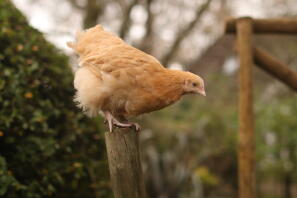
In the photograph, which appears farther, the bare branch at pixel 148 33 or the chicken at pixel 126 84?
the bare branch at pixel 148 33

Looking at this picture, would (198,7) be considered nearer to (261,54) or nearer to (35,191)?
(261,54)

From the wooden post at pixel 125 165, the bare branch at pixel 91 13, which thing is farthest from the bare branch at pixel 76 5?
the wooden post at pixel 125 165

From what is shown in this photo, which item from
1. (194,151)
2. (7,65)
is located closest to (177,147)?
(194,151)

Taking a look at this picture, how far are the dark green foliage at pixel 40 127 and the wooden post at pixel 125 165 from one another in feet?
2.45

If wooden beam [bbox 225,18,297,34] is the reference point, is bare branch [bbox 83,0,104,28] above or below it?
above

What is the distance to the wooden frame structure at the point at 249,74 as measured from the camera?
353 cm

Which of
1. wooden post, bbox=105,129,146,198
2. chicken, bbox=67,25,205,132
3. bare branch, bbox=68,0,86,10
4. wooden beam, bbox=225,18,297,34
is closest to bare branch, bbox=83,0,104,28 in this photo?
bare branch, bbox=68,0,86,10

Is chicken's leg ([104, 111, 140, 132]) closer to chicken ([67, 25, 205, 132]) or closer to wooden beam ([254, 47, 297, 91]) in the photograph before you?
chicken ([67, 25, 205, 132])

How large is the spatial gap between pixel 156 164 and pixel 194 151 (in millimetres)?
2635

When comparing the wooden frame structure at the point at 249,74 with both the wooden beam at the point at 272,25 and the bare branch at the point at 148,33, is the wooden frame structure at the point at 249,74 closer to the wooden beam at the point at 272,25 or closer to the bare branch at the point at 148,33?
the wooden beam at the point at 272,25

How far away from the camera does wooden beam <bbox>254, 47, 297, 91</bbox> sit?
3.69 m

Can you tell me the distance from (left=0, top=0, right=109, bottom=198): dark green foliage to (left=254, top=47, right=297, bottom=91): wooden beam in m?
1.70

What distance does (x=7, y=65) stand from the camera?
9.35 feet

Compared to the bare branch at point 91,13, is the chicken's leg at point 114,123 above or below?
below
